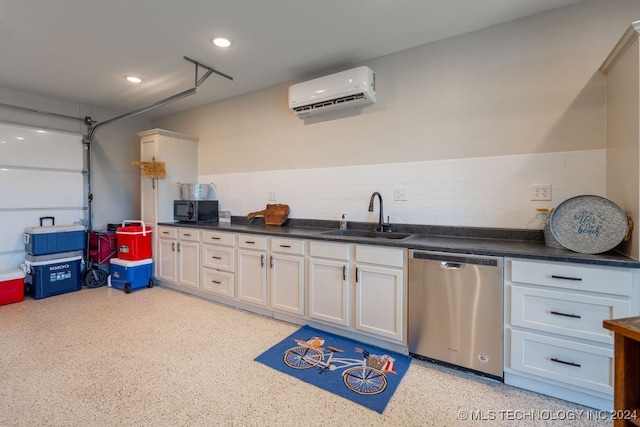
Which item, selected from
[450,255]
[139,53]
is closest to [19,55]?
[139,53]

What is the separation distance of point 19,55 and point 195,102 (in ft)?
5.90

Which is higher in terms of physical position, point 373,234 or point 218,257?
point 373,234

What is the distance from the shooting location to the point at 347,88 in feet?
9.16

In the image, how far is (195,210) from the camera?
12.6 feet

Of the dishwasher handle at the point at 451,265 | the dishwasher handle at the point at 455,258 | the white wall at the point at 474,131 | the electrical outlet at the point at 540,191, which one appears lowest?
the dishwasher handle at the point at 451,265

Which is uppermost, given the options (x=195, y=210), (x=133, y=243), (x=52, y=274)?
(x=195, y=210)

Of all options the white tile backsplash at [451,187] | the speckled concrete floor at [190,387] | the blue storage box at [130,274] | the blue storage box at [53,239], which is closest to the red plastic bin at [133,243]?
the blue storage box at [130,274]

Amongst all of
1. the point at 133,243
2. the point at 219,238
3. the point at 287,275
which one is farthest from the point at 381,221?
the point at 133,243

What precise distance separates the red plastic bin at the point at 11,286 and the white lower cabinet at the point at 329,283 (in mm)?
3395

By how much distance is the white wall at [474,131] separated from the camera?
210cm

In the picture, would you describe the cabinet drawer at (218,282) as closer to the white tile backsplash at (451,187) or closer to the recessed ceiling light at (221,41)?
the white tile backsplash at (451,187)

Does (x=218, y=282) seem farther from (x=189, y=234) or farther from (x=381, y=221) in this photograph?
(x=381, y=221)

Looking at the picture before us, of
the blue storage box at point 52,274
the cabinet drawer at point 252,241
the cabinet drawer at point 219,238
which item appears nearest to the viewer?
the cabinet drawer at point 252,241

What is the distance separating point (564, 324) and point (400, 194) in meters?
1.51
